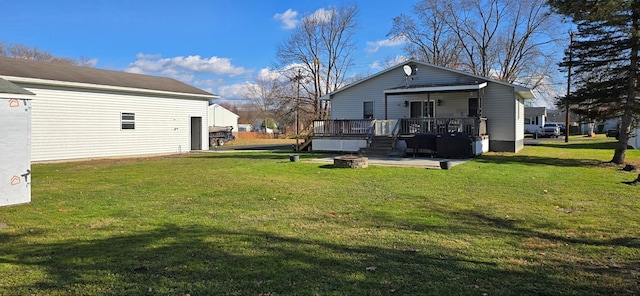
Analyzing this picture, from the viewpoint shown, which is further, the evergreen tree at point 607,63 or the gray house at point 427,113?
the gray house at point 427,113

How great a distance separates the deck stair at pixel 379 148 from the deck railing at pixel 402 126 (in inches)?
19.2

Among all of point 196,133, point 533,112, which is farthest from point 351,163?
point 533,112

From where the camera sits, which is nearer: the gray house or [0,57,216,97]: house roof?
[0,57,216,97]: house roof

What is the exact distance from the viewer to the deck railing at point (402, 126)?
18203 millimetres

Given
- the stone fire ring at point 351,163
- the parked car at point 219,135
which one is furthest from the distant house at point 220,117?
the stone fire ring at point 351,163

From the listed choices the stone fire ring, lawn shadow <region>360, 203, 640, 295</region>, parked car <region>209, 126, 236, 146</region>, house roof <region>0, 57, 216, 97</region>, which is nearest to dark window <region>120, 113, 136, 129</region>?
house roof <region>0, 57, 216, 97</region>

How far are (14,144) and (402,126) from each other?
15.4 m

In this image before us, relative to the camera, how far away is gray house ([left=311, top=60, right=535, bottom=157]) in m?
18.2

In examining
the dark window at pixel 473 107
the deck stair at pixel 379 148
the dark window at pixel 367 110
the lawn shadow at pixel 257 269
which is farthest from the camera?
the dark window at pixel 367 110

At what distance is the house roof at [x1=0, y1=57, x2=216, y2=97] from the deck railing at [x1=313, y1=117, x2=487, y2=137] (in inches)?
345

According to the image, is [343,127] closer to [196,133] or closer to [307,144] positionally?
[307,144]

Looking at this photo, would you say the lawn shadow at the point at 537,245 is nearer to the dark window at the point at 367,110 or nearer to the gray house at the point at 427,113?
the gray house at the point at 427,113

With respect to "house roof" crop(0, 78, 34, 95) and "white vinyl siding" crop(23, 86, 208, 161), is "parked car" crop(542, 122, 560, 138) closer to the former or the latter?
"white vinyl siding" crop(23, 86, 208, 161)

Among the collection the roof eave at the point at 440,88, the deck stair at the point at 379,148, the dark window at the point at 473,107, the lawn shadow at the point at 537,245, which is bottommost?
the lawn shadow at the point at 537,245
